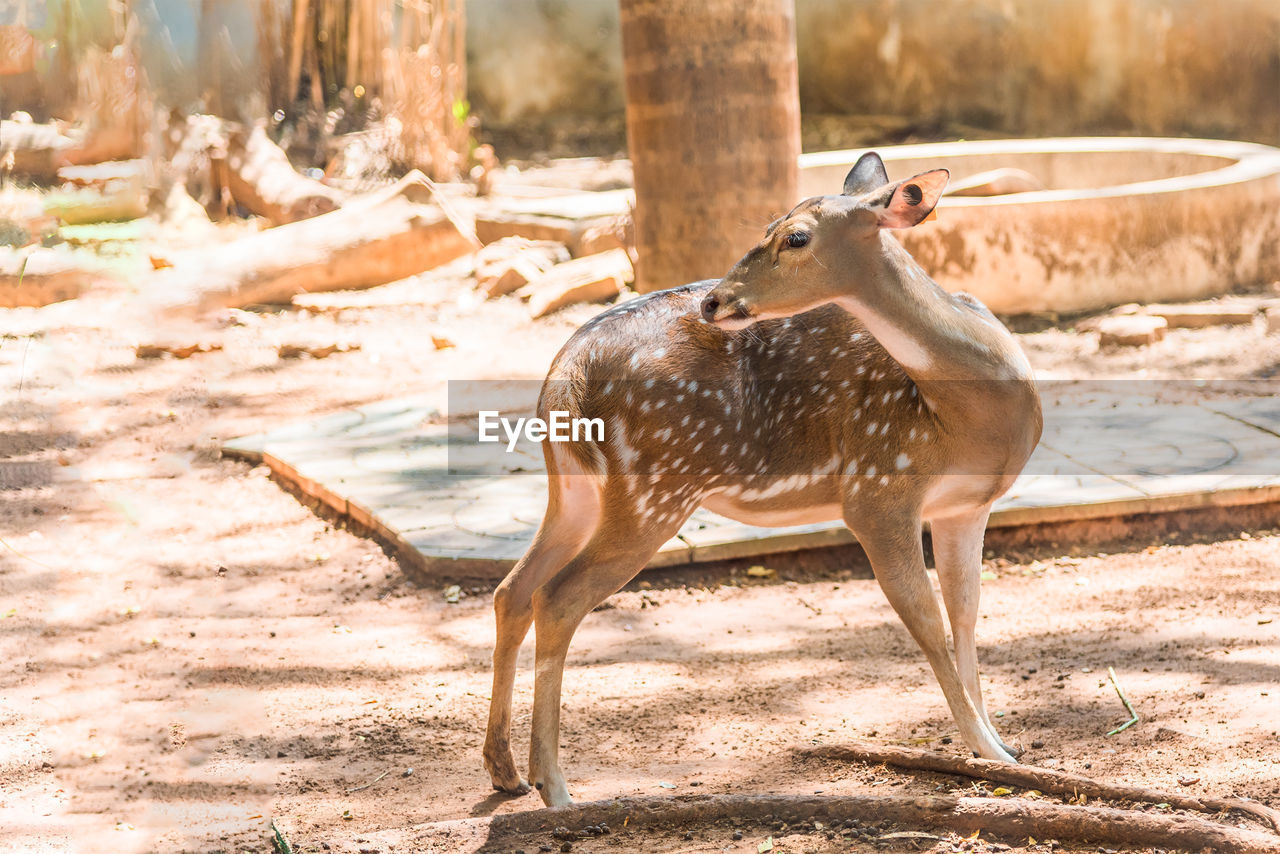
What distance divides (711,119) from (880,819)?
338 centimetres

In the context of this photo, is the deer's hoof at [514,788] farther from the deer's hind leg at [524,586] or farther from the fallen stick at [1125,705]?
the fallen stick at [1125,705]

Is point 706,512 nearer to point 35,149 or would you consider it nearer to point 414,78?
point 35,149

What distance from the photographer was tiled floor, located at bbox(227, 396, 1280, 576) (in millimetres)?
4859

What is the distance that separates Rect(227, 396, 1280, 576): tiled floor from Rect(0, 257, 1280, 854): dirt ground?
0.48 ft

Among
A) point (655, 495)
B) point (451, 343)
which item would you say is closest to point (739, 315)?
point (655, 495)

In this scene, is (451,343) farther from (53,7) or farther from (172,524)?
(53,7)

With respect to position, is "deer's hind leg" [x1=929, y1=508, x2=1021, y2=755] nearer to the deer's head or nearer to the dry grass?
the deer's head

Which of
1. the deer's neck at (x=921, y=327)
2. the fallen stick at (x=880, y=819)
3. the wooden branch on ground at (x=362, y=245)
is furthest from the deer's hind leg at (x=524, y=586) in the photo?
the wooden branch on ground at (x=362, y=245)

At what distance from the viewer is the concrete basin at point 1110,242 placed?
26.0 feet

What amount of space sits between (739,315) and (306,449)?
12.5 feet

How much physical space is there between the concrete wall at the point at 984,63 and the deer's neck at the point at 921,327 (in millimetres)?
12320

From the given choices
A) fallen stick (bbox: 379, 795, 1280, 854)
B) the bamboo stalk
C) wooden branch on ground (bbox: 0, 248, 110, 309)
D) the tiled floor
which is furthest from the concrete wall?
wooden branch on ground (bbox: 0, 248, 110, 309)

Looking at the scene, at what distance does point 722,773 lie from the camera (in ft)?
11.0

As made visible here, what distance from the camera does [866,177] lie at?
3.23 metres
